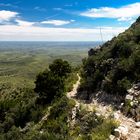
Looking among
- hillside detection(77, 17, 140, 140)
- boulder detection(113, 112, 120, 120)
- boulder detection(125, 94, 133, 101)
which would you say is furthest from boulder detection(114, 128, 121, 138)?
boulder detection(125, 94, 133, 101)

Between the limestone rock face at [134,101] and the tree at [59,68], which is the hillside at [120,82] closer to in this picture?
the limestone rock face at [134,101]

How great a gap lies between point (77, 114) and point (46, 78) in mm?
13562

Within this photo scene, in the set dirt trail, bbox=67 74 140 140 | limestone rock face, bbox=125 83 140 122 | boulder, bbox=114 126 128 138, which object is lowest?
dirt trail, bbox=67 74 140 140

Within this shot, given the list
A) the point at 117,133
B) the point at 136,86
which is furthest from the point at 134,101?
the point at 117,133

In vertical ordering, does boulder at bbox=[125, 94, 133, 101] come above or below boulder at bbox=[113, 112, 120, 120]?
above

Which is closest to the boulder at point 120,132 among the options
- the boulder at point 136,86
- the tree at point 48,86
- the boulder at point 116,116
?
the boulder at point 116,116

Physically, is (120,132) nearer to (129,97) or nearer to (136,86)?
(129,97)

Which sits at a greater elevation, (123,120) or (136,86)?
(136,86)

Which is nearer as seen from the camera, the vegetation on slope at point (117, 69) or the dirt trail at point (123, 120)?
the dirt trail at point (123, 120)

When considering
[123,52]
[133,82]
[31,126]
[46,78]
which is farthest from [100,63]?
[31,126]

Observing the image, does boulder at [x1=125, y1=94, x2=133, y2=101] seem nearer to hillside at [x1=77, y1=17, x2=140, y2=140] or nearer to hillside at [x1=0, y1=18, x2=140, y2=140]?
hillside at [x1=77, y1=17, x2=140, y2=140]

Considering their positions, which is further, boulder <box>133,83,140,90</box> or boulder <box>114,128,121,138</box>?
boulder <box>133,83,140,90</box>

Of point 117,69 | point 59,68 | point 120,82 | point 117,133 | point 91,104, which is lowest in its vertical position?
point 91,104

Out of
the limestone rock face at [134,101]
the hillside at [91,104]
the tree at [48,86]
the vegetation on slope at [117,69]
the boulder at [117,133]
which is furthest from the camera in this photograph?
the tree at [48,86]
